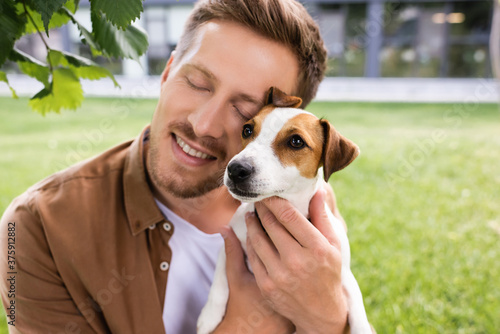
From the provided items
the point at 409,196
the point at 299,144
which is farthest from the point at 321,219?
the point at 409,196

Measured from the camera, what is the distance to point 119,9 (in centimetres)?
112

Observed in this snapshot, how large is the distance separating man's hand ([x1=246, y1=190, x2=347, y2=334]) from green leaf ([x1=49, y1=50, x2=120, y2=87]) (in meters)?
0.88

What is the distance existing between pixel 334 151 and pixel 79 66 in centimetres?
111

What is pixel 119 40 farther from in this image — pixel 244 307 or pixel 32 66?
pixel 244 307

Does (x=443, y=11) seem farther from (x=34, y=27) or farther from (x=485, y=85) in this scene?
(x=34, y=27)

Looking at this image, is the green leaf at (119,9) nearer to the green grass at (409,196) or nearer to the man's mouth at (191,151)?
the man's mouth at (191,151)

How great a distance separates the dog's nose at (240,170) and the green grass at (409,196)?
7.07ft

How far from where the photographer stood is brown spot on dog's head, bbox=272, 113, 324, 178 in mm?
1733

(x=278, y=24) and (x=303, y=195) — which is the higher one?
(x=278, y=24)

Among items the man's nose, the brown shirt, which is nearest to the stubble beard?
the brown shirt

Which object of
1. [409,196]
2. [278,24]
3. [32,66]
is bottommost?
[409,196]

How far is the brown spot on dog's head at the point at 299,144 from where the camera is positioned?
1733mm

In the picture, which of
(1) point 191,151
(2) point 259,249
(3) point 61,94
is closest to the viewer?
(3) point 61,94

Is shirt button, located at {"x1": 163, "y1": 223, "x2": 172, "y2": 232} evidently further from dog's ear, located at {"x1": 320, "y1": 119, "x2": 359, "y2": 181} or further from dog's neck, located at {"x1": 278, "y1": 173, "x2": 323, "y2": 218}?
dog's ear, located at {"x1": 320, "y1": 119, "x2": 359, "y2": 181}
